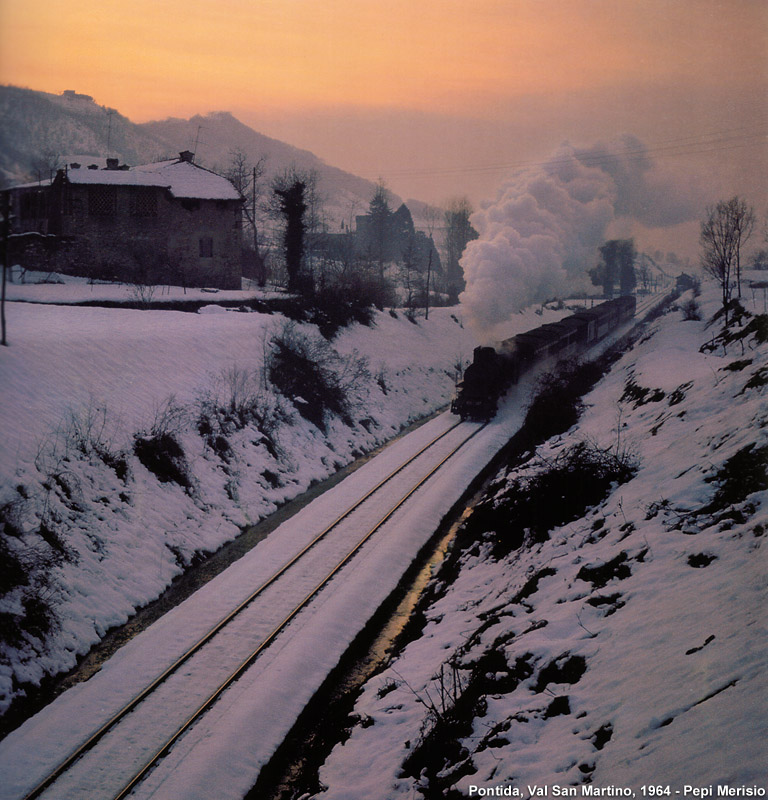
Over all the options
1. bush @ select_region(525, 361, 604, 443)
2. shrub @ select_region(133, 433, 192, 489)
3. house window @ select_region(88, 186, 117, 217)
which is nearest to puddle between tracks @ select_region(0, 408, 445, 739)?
shrub @ select_region(133, 433, 192, 489)

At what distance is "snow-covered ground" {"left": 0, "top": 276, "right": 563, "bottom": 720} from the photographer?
1269 centimetres

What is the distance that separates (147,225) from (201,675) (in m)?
32.3

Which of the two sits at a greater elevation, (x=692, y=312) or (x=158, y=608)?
(x=692, y=312)

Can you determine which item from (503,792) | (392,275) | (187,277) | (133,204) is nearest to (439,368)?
(187,277)

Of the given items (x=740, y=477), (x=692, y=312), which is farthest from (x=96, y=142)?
(x=740, y=477)

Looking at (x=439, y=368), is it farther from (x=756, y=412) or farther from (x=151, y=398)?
(x=756, y=412)

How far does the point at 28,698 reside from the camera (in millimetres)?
10586

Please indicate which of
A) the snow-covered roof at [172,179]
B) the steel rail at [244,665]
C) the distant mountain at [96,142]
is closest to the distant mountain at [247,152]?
the distant mountain at [96,142]

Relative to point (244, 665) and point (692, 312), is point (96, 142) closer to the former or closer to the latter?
point (692, 312)

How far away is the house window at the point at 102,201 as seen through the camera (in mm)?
34281

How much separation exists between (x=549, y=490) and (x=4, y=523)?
1283cm

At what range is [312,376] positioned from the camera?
2884cm

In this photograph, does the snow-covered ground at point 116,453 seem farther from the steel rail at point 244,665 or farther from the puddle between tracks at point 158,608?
the steel rail at point 244,665

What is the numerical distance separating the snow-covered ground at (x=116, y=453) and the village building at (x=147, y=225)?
10.4 ft
